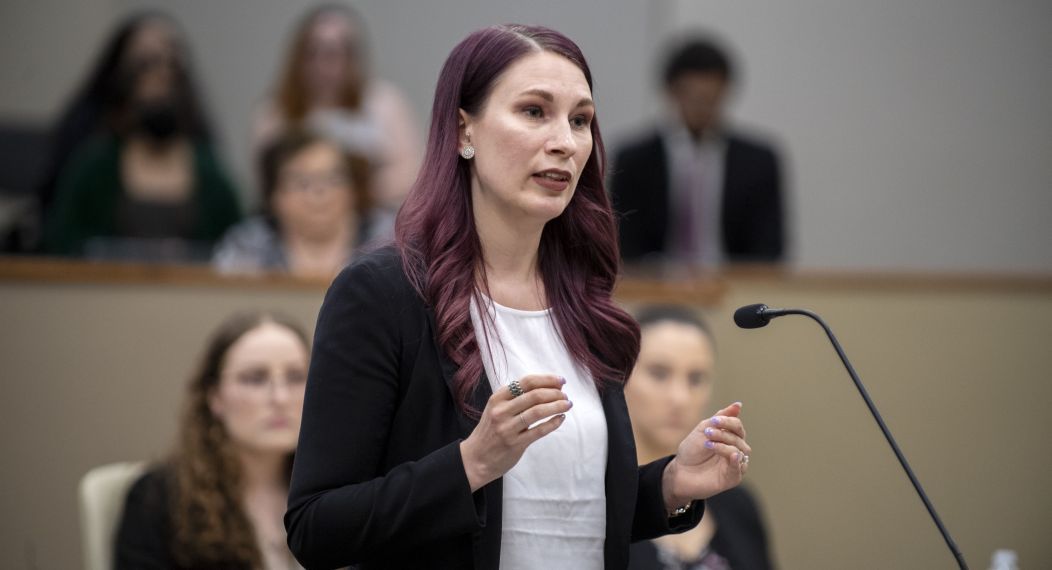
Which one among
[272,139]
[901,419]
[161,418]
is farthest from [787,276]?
[161,418]

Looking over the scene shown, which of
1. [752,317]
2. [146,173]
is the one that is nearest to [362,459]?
[752,317]

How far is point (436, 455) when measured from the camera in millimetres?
1629

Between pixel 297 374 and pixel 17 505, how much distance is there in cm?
121

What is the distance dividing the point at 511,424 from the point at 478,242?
1.16 ft

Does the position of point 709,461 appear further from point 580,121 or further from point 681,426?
point 681,426

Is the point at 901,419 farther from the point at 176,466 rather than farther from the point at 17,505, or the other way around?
the point at 17,505

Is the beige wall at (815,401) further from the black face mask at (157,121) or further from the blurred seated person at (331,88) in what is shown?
the blurred seated person at (331,88)

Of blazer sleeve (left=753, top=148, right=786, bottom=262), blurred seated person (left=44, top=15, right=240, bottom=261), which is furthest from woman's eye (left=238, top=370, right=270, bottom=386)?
blazer sleeve (left=753, top=148, right=786, bottom=262)

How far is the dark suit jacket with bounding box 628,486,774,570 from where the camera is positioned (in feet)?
10.6

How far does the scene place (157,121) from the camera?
4559 mm

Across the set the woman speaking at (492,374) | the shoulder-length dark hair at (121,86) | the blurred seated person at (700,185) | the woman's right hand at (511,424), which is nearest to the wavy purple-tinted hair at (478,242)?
the woman speaking at (492,374)

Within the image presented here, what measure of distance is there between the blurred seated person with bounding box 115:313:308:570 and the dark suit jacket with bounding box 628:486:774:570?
0.87 m

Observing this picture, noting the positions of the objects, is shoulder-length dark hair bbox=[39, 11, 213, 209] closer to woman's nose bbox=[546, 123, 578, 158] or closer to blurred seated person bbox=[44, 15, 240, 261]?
blurred seated person bbox=[44, 15, 240, 261]

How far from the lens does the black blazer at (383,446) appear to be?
162cm
